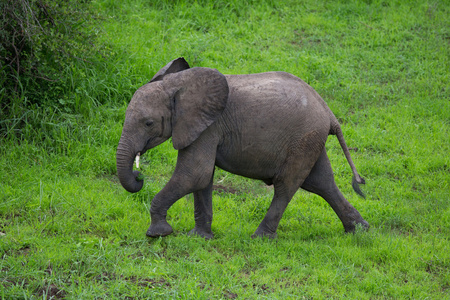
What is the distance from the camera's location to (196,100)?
20.2 feet

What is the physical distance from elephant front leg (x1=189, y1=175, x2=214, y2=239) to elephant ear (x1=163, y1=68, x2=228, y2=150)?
31.1 inches

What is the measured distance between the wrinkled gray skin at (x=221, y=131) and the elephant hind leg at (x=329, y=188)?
8 centimetres

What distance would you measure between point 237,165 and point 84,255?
5.83 ft

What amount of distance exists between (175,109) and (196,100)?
228 millimetres

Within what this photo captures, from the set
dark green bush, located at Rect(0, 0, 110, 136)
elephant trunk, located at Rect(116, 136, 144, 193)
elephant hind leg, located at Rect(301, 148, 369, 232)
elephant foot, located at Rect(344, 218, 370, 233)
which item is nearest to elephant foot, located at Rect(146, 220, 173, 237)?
elephant trunk, located at Rect(116, 136, 144, 193)

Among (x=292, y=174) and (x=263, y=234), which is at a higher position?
(x=292, y=174)

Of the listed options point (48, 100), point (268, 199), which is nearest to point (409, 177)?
point (268, 199)

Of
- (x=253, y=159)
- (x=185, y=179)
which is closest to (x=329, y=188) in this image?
(x=253, y=159)

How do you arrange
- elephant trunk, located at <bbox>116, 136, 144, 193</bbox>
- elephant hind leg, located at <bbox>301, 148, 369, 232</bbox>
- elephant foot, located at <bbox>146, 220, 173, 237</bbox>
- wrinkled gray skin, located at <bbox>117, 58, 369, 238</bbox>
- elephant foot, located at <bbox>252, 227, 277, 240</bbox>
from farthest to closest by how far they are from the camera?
elephant hind leg, located at <bbox>301, 148, 369, 232</bbox> → elephant foot, located at <bbox>252, 227, 277, 240</bbox> → elephant foot, located at <bbox>146, 220, 173, 237</bbox> → wrinkled gray skin, located at <bbox>117, 58, 369, 238</bbox> → elephant trunk, located at <bbox>116, 136, 144, 193</bbox>

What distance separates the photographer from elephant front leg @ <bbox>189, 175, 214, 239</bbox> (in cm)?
674

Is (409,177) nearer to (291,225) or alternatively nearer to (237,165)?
(291,225)

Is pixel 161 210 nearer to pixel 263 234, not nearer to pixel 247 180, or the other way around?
pixel 263 234

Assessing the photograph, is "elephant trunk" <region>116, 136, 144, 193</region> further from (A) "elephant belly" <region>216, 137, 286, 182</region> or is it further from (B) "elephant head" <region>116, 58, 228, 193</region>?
(A) "elephant belly" <region>216, 137, 286, 182</region>

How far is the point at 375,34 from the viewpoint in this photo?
1234 centimetres
